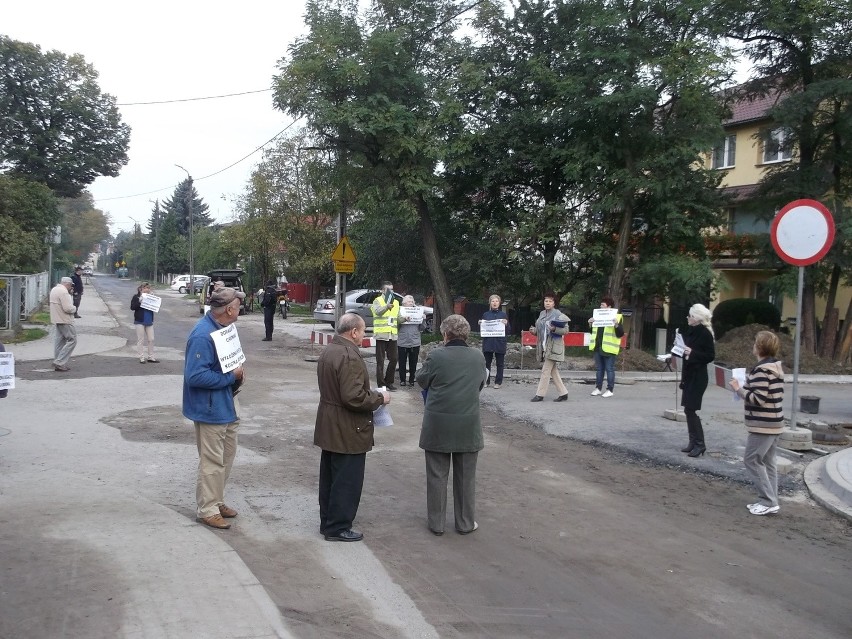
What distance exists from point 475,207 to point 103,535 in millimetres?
18538

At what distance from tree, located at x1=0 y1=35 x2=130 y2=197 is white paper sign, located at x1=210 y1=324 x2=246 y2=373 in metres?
36.2

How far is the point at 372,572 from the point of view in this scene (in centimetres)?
553

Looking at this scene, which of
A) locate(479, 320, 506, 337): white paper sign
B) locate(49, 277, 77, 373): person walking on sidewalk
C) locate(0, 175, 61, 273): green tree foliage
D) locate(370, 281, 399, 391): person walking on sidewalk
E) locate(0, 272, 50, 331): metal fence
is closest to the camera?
locate(479, 320, 506, 337): white paper sign

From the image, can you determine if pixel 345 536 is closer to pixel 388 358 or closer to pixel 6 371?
pixel 6 371

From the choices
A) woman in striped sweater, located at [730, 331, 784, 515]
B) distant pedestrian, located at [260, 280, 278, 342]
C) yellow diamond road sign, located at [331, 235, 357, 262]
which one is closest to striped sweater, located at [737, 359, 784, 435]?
woman in striped sweater, located at [730, 331, 784, 515]

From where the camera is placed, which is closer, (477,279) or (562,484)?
(562,484)

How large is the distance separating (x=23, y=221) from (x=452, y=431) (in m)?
31.2

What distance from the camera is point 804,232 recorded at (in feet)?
32.0

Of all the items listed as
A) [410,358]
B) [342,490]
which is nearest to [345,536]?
[342,490]

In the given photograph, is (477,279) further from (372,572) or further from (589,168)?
(372,572)

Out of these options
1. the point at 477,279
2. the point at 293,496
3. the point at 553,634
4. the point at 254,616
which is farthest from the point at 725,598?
the point at 477,279

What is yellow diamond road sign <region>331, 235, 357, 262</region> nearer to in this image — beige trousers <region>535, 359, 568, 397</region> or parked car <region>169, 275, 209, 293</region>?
beige trousers <region>535, 359, 568, 397</region>

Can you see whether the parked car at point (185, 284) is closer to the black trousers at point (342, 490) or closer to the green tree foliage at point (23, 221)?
the green tree foliage at point (23, 221)

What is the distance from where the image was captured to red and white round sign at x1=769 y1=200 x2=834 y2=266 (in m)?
9.59
